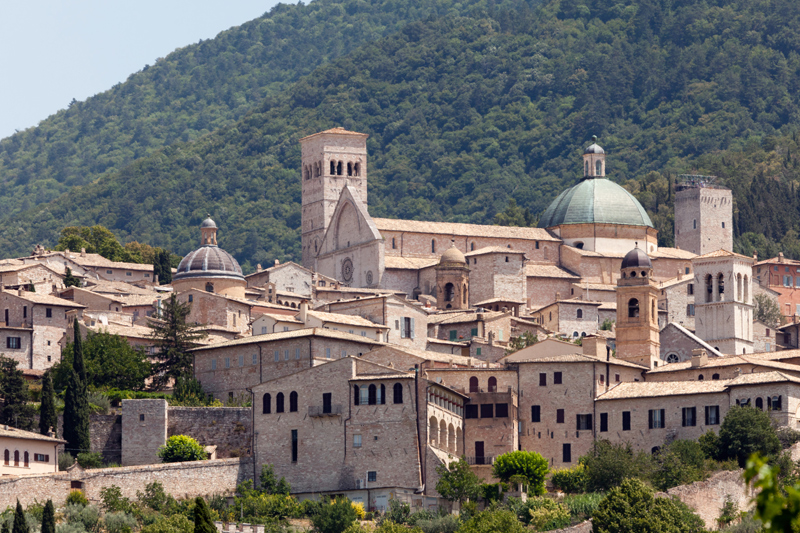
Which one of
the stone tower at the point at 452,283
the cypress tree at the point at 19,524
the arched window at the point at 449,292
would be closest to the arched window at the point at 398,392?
the cypress tree at the point at 19,524

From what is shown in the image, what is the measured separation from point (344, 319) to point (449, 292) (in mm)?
16037

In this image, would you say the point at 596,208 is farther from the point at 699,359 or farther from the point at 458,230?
the point at 699,359

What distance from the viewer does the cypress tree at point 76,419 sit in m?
58.1

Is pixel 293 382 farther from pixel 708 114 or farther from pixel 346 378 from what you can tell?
pixel 708 114

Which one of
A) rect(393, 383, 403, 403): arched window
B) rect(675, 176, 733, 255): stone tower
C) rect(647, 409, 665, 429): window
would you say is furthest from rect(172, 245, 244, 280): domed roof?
rect(675, 176, 733, 255): stone tower

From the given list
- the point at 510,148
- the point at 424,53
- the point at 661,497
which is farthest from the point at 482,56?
the point at 661,497

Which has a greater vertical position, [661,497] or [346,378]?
[346,378]

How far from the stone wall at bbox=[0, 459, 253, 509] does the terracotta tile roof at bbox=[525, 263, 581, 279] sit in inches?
1398

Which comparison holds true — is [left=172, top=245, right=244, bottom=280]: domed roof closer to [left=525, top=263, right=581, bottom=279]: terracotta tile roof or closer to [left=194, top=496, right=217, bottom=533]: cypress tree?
[left=525, top=263, right=581, bottom=279]: terracotta tile roof

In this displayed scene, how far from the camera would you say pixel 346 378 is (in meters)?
57.1

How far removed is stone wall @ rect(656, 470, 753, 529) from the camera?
53.5 m

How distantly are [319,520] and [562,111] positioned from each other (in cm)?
12258

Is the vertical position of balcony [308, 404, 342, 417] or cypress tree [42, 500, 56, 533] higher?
balcony [308, 404, 342, 417]

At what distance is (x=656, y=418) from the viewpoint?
5862cm
